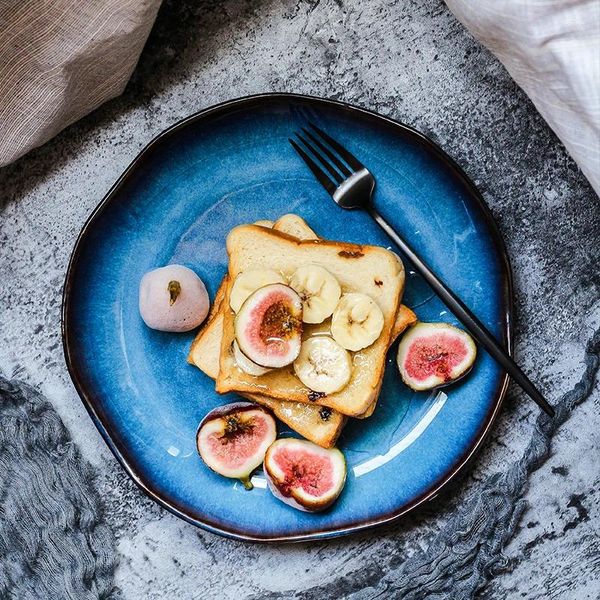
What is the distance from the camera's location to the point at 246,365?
168cm

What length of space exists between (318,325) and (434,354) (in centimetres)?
27

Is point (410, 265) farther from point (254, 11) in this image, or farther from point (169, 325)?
point (254, 11)

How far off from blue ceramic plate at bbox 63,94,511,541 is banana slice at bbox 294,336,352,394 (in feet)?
0.54

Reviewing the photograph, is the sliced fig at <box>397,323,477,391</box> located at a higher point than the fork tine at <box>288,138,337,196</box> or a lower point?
lower

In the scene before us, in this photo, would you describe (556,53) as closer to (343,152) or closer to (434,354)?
(343,152)

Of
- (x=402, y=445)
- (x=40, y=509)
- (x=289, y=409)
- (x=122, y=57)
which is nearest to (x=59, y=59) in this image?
(x=122, y=57)

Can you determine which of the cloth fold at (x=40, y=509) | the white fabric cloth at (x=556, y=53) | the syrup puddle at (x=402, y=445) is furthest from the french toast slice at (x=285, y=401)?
the white fabric cloth at (x=556, y=53)

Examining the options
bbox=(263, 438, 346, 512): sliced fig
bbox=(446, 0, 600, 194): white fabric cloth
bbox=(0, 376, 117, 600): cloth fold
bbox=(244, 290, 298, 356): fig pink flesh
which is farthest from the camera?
bbox=(0, 376, 117, 600): cloth fold

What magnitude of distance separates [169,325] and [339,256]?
404mm

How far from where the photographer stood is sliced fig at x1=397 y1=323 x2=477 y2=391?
173 cm

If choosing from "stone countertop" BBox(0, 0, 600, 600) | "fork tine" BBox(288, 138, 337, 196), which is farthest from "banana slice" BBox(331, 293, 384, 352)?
"stone countertop" BBox(0, 0, 600, 600)

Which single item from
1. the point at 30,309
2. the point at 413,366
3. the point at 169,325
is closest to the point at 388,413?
the point at 413,366

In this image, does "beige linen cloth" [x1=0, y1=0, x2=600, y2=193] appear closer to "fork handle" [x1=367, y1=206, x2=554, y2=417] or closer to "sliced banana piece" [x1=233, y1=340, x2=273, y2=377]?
"fork handle" [x1=367, y1=206, x2=554, y2=417]

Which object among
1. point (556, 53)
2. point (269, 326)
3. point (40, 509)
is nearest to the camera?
point (556, 53)
